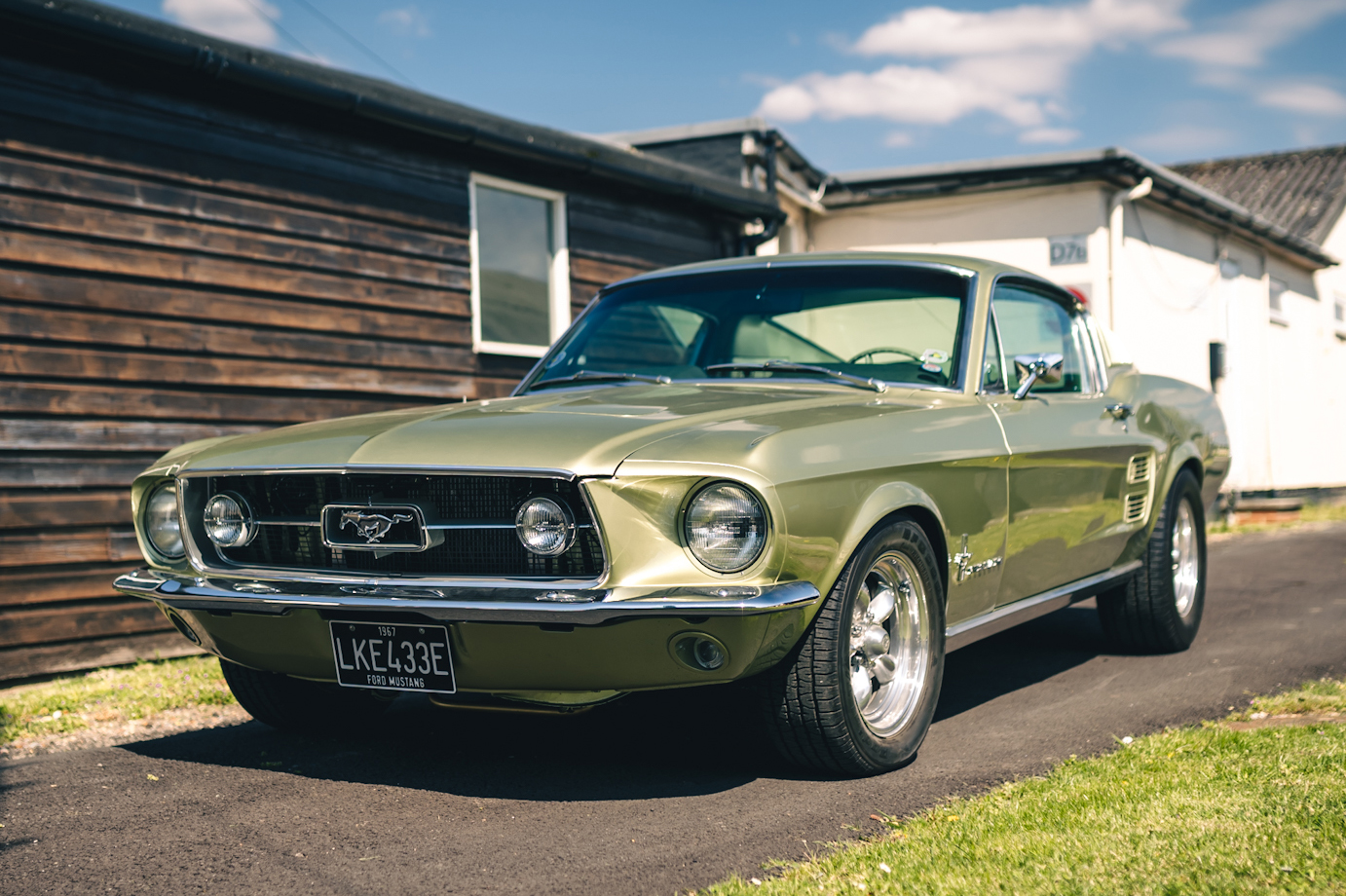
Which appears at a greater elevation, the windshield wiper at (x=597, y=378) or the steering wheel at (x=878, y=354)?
the steering wheel at (x=878, y=354)

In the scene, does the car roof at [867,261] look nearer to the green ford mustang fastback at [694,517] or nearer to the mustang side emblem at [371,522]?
the green ford mustang fastback at [694,517]

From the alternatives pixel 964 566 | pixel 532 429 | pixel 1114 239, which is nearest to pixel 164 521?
pixel 532 429

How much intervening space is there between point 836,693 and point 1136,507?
2.64 metres

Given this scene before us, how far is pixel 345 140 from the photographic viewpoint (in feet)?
25.6

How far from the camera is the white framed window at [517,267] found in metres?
8.84

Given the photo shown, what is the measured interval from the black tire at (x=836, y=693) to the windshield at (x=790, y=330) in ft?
3.18

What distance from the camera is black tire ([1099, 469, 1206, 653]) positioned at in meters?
5.73

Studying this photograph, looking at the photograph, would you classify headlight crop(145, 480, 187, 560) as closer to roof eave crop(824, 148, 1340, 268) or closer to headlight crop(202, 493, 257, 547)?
headlight crop(202, 493, 257, 547)

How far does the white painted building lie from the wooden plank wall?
15.3 ft

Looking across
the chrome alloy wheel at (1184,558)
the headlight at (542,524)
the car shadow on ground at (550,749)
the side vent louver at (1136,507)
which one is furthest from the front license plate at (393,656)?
the chrome alloy wheel at (1184,558)

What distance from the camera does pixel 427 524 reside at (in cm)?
349

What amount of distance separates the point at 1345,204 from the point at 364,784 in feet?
78.8

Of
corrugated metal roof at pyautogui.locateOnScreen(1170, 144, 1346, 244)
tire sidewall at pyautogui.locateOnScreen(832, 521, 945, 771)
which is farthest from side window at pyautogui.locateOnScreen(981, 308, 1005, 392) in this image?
corrugated metal roof at pyautogui.locateOnScreen(1170, 144, 1346, 244)

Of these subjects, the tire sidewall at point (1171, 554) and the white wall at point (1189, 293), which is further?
the white wall at point (1189, 293)
